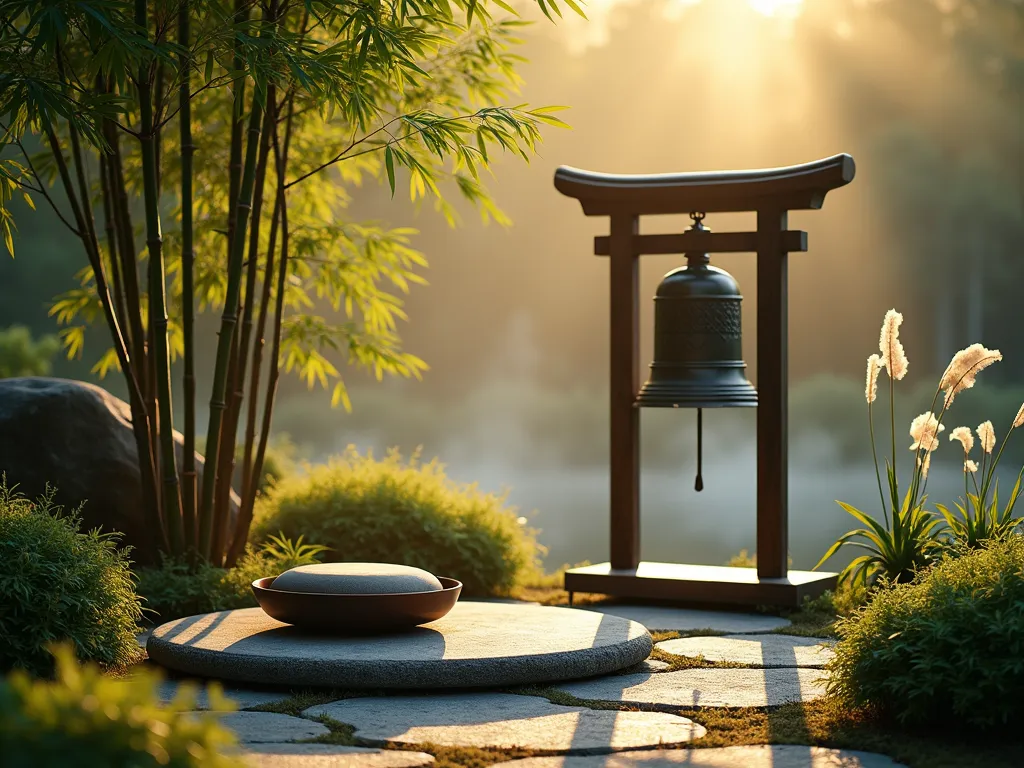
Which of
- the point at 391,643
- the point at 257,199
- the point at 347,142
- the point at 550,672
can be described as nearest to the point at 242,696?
the point at 391,643

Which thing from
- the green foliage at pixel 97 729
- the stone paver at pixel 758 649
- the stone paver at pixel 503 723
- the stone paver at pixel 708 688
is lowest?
the stone paver at pixel 758 649

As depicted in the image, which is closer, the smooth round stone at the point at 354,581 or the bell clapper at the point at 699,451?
the smooth round stone at the point at 354,581

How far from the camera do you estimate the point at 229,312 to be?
5.22m

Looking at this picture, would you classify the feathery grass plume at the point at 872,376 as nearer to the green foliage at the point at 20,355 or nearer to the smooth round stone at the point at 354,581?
the smooth round stone at the point at 354,581

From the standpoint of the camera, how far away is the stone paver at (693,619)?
487 centimetres

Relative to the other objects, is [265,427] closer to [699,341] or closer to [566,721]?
[699,341]

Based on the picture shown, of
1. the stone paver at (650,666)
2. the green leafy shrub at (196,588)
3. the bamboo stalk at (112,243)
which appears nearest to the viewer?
the stone paver at (650,666)

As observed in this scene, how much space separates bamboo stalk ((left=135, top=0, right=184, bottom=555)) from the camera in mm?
4773

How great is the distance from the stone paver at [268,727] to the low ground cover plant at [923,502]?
2.57m

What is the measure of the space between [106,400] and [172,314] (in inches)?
94.4

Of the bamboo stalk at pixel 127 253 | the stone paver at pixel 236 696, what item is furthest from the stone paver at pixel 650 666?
the bamboo stalk at pixel 127 253

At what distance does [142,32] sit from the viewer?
4.23 metres

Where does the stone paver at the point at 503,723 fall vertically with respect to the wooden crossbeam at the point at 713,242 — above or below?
below

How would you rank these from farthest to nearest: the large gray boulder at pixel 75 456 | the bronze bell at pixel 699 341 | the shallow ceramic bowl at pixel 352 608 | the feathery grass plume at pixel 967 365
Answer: the large gray boulder at pixel 75 456 < the bronze bell at pixel 699 341 < the feathery grass plume at pixel 967 365 < the shallow ceramic bowl at pixel 352 608
